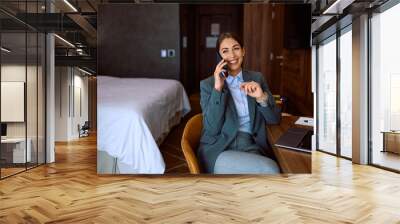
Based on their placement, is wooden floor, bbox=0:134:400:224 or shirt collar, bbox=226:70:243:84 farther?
shirt collar, bbox=226:70:243:84

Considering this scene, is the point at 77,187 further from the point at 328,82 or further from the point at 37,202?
the point at 328,82

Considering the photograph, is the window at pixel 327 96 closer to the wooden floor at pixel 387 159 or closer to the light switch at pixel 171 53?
the wooden floor at pixel 387 159

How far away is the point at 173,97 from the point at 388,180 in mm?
3310

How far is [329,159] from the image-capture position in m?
8.35

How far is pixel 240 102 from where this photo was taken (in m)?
4.89

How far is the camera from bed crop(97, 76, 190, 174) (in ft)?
16.1

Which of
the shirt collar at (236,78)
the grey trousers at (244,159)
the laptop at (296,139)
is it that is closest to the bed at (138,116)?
the shirt collar at (236,78)

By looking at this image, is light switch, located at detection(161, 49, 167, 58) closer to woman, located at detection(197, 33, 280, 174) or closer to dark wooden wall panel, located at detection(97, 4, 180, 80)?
dark wooden wall panel, located at detection(97, 4, 180, 80)

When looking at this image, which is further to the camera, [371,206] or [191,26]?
[191,26]

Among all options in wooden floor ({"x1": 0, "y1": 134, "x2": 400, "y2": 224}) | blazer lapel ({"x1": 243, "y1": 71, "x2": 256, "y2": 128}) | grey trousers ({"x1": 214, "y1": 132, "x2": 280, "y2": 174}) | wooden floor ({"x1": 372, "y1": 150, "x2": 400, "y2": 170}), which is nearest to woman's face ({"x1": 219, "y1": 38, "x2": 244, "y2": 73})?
blazer lapel ({"x1": 243, "y1": 71, "x2": 256, "y2": 128})

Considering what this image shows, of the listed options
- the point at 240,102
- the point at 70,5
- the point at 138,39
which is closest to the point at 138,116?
the point at 138,39

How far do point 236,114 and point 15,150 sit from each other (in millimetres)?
4109

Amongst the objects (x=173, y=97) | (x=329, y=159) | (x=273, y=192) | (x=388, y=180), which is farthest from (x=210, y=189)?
(x=329, y=159)

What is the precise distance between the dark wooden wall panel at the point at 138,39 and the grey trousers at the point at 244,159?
1099 mm
